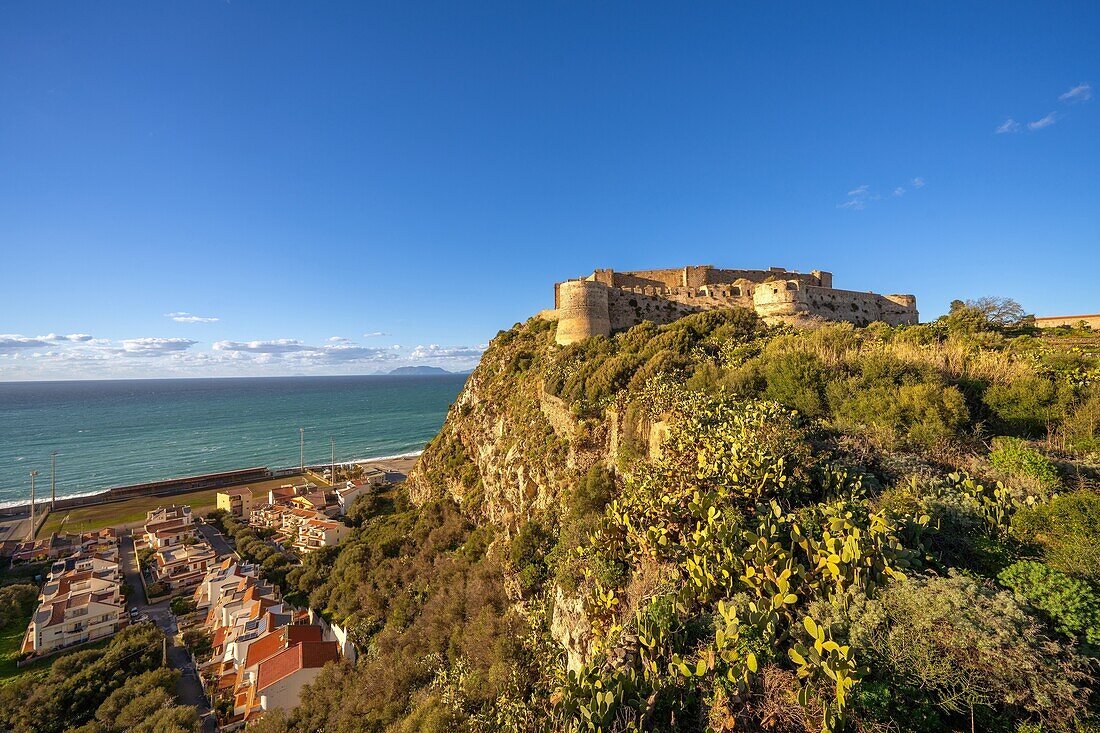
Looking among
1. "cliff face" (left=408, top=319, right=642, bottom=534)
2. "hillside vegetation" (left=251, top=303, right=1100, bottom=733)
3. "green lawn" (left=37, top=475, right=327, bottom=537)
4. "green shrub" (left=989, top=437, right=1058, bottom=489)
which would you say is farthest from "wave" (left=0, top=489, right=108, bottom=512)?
"green shrub" (left=989, top=437, right=1058, bottom=489)

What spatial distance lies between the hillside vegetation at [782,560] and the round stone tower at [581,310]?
162 inches

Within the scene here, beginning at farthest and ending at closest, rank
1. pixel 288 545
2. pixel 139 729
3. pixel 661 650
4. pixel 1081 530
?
pixel 288 545 → pixel 139 729 → pixel 661 650 → pixel 1081 530

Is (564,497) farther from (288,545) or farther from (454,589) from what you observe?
(288,545)

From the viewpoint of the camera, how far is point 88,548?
31922 millimetres

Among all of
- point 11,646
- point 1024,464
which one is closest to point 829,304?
point 1024,464

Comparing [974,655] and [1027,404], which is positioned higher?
[1027,404]

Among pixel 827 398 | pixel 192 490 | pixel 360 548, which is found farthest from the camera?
pixel 192 490

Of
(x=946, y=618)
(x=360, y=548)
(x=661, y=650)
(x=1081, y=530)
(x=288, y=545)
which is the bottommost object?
(x=288, y=545)

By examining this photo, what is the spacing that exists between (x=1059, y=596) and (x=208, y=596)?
115 ft

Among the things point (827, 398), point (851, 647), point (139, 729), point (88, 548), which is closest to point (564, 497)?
point (827, 398)

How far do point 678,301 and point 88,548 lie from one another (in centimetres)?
4876

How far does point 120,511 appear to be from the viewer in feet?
135

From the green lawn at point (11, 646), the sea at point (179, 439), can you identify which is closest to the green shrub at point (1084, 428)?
the green lawn at point (11, 646)

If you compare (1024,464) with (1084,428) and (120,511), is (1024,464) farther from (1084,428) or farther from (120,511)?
(120,511)
